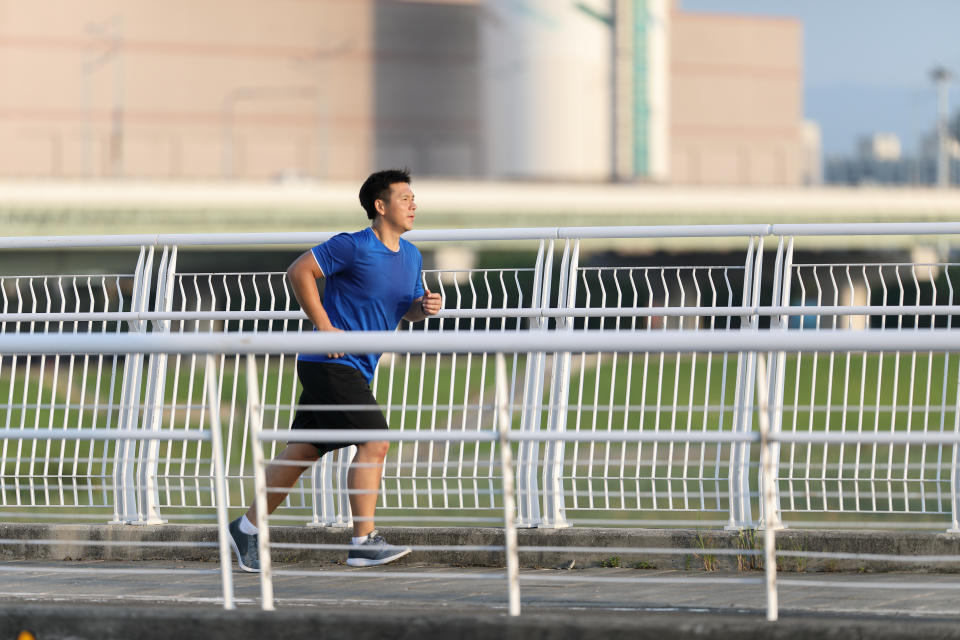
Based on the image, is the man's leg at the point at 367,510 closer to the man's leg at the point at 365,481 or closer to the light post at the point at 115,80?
the man's leg at the point at 365,481

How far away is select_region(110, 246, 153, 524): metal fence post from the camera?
23.5 feet

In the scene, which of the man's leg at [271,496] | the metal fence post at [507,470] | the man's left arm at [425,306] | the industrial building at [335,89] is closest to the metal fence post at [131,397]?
the man's leg at [271,496]

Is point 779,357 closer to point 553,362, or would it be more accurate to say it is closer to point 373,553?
point 553,362

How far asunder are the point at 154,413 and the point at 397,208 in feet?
5.78

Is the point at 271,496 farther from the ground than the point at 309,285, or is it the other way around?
the point at 309,285

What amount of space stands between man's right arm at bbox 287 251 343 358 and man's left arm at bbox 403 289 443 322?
1.32ft

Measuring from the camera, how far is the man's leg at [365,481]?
5.71 meters

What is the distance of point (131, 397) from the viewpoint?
754 centimetres

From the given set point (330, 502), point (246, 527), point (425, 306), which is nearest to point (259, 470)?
point (246, 527)

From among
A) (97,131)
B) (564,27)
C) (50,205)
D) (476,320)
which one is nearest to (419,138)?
(564,27)

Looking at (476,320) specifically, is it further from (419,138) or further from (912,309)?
(419,138)

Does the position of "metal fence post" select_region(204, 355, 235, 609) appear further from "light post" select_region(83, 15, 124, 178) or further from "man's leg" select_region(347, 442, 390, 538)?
"light post" select_region(83, 15, 124, 178)

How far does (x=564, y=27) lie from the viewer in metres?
77.3

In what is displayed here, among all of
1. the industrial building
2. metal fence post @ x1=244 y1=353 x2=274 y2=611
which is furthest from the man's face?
the industrial building
